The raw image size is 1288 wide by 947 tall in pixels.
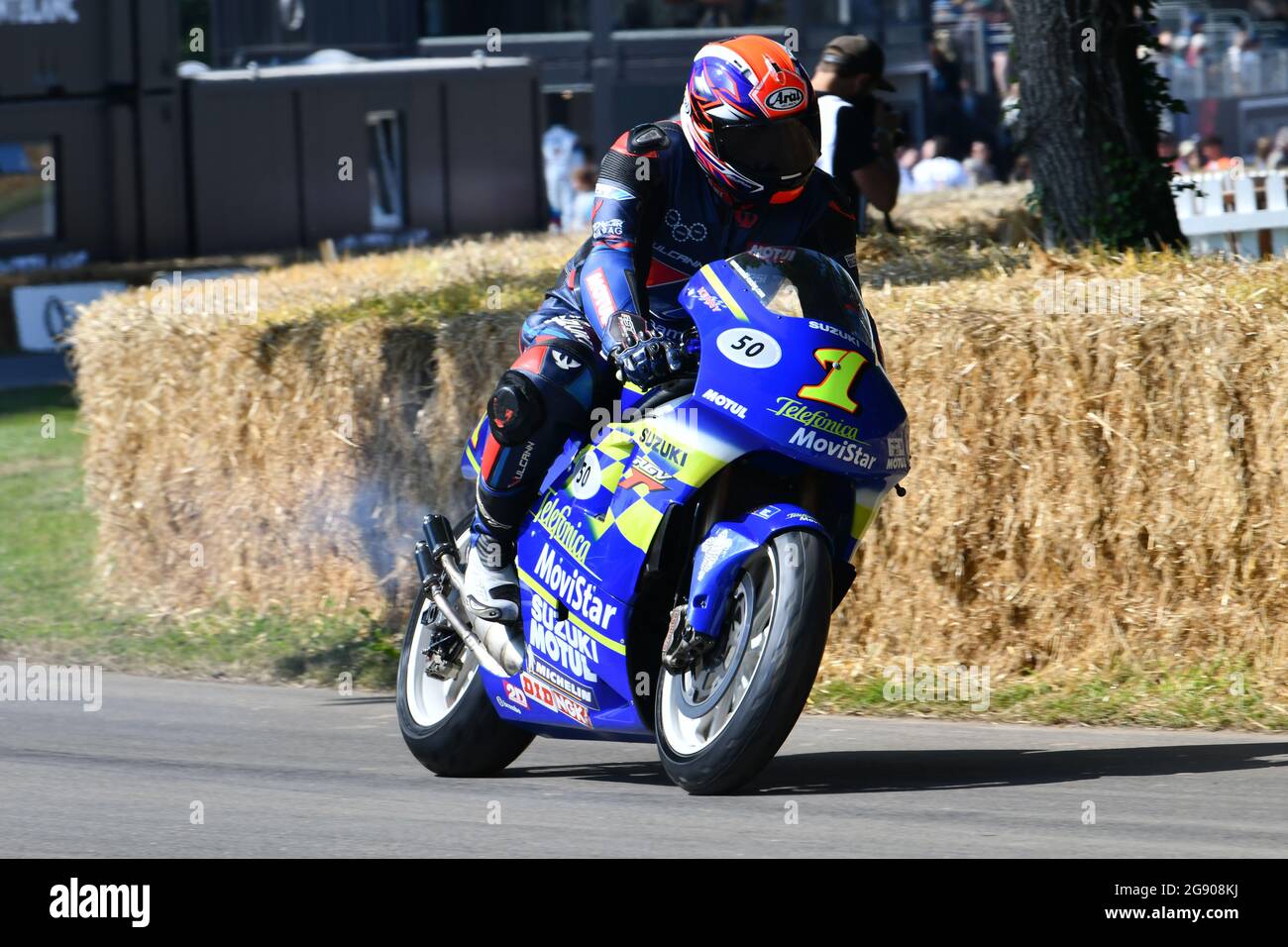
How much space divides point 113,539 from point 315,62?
1752 centimetres

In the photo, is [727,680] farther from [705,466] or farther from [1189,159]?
[1189,159]

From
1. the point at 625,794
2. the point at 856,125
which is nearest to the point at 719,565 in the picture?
the point at 625,794

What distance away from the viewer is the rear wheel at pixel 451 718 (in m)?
5.78

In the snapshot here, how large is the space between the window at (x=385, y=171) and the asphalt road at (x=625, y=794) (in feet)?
60.7

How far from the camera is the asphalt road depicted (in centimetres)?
466

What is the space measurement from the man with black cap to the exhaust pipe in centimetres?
343

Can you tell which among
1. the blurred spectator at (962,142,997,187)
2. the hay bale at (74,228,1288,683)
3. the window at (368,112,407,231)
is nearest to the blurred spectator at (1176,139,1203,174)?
the blurred spectator at (962,142,997,187)

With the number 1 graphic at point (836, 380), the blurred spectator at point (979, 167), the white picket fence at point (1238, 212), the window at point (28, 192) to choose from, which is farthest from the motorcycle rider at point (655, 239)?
the window at point (28, 192)

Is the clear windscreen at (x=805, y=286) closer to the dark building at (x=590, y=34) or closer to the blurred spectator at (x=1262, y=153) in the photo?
the blurred spectator at (x=1262, y=153)

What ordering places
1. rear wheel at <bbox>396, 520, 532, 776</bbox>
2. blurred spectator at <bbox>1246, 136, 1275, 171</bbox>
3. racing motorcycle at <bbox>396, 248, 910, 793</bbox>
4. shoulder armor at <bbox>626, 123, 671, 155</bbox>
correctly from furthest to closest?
blurred spectator at <bbox>1246, 136, 1275, 171</bbox> → rear wheel at <bbox>396, 520, 532, 776</bbox> → shoulder armor at <bbox>626, 123, 671, 155</bbox> → racing motorcycle at <bbox>396, 248, 910, 793</bbox>

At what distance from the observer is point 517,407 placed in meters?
5.41

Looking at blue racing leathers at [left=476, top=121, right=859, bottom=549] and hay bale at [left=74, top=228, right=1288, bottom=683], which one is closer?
blue racing leathers at [left=476, top=121, right=859, bottom=549]

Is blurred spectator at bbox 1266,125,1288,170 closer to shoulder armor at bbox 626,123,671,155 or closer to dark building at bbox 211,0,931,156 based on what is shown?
dark building at bbox 211,0,931,156

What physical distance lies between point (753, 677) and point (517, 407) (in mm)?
1145
